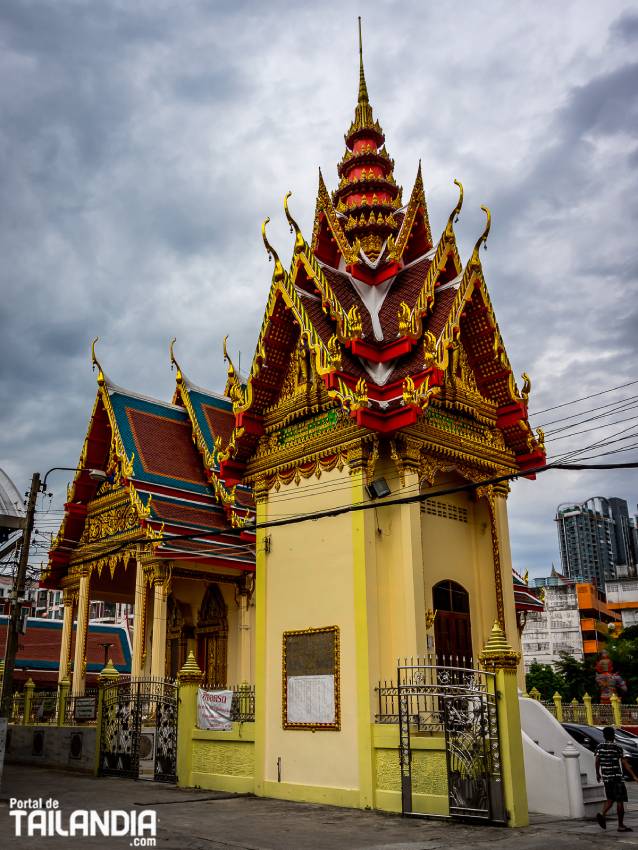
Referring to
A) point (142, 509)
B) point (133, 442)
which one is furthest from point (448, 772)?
point (133, 442)

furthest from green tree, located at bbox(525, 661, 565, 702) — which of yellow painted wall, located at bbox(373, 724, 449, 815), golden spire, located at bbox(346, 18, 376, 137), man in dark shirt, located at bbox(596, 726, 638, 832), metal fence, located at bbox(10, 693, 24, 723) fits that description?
man in dark shirt, located at bbox(596, 726, 638, 832)

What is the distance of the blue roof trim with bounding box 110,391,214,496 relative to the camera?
22.5m

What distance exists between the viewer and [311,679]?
12289 millimetres

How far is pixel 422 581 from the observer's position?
1188cm

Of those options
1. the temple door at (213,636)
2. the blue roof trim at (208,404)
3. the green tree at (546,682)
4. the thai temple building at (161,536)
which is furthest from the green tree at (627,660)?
the blue roof trim at (208,404)

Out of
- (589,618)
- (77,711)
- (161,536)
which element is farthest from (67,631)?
(589,618)

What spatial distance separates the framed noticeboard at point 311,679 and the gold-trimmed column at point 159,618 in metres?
7.94

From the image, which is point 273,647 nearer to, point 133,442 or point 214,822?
point 214,822

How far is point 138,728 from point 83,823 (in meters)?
5.85

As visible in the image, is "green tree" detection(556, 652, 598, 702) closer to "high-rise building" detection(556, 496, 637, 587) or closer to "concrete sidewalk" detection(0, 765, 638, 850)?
"concrete sidewalk" detection(0, 765, 638, 850)

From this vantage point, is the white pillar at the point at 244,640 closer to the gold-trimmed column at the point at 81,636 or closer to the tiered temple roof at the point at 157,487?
the tiered temple roof at the point at 157,487

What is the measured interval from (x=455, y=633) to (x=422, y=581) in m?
1.51

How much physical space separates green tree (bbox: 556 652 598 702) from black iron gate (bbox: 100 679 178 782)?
31.0 m

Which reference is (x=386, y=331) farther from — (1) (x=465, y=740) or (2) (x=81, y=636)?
(2) (x=81, y=636)
